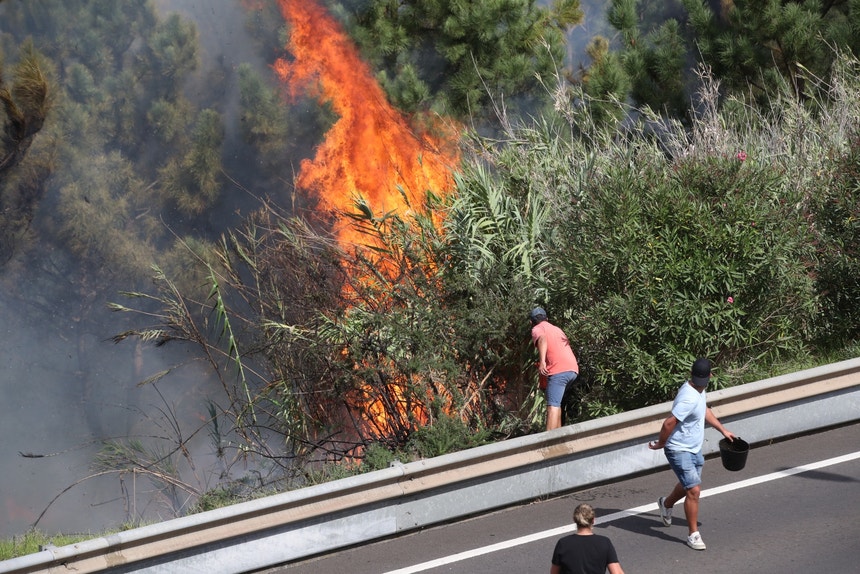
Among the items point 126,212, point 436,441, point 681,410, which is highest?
point 681,410

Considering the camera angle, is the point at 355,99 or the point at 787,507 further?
the point at 355,99

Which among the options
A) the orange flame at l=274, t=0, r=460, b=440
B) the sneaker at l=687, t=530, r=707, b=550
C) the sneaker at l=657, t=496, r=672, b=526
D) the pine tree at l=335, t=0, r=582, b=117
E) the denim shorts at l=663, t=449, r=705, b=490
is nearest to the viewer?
the sneaker at l=687, t=530, r=707, b=550

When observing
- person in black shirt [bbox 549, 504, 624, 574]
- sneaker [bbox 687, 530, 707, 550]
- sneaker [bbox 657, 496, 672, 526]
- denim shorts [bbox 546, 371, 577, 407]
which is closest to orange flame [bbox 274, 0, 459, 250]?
denim shorts [bbox 546, 371, 577, 407]

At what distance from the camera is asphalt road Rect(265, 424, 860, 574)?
7.94 m

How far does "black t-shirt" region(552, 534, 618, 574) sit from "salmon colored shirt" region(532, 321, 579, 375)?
4504mm

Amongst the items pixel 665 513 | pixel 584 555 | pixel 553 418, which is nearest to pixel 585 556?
pixel 584 555

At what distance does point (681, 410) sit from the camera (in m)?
8.21

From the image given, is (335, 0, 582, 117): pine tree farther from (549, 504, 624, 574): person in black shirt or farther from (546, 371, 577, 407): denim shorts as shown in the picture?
(549, 504, 624, 574): person in black shirt

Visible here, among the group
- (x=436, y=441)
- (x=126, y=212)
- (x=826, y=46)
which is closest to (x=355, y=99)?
(x=126, y=212)

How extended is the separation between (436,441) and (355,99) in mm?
20700

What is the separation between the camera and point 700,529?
27.9 feet

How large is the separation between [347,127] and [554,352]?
20.6 m

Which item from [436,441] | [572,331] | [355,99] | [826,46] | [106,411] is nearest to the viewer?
[436,441]

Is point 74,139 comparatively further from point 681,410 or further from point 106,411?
point 681,410
